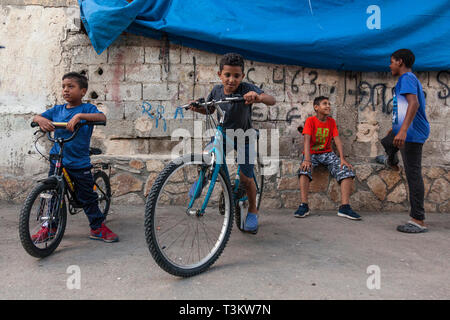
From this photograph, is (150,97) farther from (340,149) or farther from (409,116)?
(409,116)

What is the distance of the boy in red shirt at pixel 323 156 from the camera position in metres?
4.08

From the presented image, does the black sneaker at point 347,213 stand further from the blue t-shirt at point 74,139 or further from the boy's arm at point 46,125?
the boy's arm at point 46,125

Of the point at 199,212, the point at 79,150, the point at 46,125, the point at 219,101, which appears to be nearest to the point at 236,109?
the point at 219,101

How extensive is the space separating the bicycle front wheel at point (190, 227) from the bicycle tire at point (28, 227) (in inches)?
31.7

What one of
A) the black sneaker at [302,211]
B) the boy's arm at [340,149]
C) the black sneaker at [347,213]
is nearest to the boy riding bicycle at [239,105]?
the black sneaker at [302,211]

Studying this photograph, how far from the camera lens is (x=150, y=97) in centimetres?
455

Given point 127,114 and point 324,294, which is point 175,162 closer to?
point 324,294

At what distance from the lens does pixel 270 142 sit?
15.0 feet

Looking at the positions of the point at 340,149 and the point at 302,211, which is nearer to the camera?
the point at 302,211

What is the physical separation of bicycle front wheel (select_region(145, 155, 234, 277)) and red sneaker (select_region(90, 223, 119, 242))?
42 centimetres

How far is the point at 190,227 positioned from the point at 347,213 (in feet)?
6.29

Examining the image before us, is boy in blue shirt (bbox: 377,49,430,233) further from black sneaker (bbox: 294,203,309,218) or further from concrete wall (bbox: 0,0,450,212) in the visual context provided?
black sneaker (bbox: 294,203,309,218)

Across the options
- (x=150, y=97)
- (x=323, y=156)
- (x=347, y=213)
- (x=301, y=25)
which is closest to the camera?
(x=347, y=213)

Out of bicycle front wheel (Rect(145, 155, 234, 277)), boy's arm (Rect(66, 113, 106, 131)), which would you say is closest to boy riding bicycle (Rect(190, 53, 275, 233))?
bicycle front wheel (Rect(145, 155, 234, 277))
